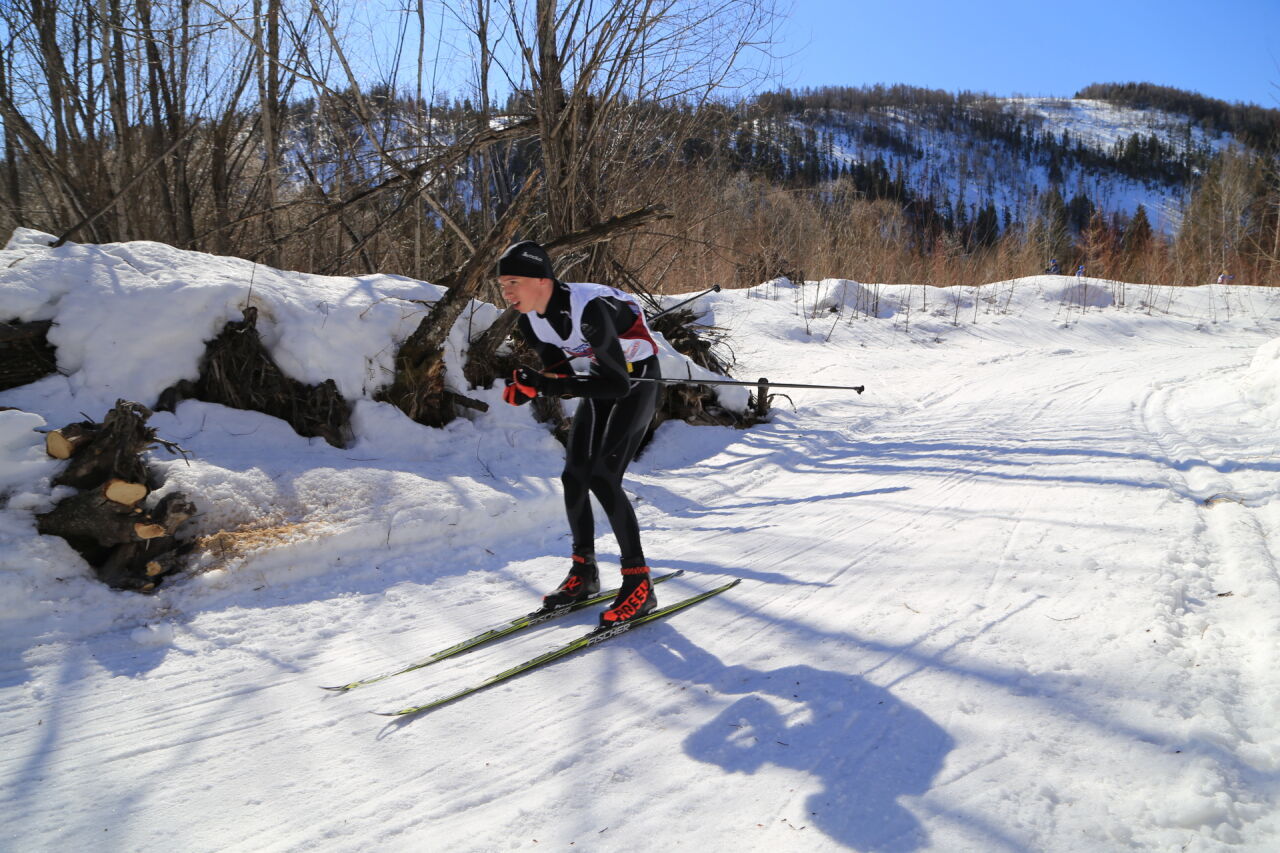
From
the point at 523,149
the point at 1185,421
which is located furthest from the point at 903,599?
the point at 523,149

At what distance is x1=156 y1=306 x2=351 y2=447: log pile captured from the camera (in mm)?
5359

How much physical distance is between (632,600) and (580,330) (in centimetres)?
143

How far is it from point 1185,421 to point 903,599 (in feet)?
18.6

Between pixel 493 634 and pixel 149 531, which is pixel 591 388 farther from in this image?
pixel 149 531

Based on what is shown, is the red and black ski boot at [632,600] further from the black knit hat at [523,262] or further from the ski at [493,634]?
the black knit hat at [523,262]

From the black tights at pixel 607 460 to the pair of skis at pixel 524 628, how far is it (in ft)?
1.13

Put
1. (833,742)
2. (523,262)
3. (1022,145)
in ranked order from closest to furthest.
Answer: (833,742) < (523,262) < (1022,145)

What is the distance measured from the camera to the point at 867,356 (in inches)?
571

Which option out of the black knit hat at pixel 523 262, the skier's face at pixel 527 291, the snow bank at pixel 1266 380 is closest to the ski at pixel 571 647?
the skier's face at pixel 527 291

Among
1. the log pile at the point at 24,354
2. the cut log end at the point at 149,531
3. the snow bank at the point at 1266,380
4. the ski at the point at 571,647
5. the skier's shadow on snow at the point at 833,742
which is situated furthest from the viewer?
the snow bank at the point at 1266,380

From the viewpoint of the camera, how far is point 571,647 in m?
3.50

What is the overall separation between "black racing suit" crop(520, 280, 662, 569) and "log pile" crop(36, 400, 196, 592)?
217 cm

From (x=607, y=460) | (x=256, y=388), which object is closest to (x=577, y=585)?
(x=607, y=460)

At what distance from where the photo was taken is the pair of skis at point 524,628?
311 cm
